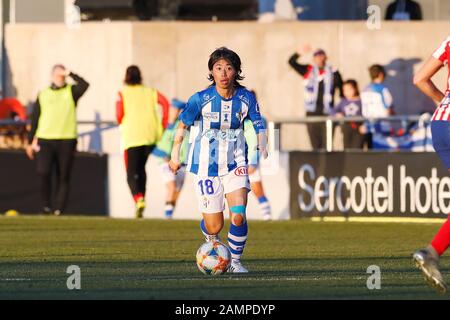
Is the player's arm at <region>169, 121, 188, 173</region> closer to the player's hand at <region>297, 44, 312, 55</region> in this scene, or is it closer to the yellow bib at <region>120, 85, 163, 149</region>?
the yellow bib at <region>120, 85, 163, 149</region>

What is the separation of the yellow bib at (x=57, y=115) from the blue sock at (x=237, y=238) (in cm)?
1124

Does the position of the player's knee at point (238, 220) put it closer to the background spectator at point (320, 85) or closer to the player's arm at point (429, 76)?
the player's arm at point (429, 76)

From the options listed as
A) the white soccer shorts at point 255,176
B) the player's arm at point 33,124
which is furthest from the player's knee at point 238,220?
the player's arm at point 33,124

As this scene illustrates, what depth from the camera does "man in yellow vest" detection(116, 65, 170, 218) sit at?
974 inches

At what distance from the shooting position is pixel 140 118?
25078 millimetres

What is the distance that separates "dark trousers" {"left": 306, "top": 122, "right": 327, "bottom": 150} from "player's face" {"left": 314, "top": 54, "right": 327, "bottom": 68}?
1.22 metres

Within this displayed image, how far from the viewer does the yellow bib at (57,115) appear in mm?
25625

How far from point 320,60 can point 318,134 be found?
1.40 metres

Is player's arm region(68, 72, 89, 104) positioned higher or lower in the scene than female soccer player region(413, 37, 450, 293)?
higher

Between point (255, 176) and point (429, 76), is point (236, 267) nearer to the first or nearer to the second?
point (429, 76)

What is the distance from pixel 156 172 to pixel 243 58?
4.96 metres

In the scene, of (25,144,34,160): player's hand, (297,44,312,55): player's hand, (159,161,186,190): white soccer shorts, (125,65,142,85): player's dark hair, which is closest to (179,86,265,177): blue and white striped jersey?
(125,65,142,85): player's dark hair

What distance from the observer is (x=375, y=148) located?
26703 millimetres
